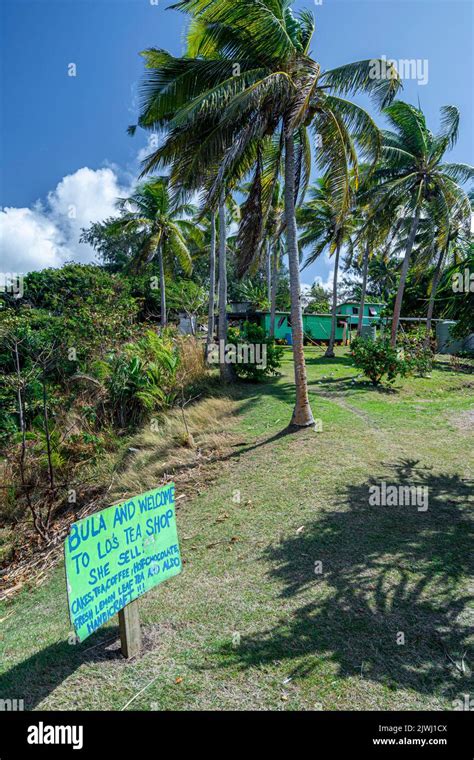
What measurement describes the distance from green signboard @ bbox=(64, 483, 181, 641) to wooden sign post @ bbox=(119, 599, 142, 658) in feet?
0.42

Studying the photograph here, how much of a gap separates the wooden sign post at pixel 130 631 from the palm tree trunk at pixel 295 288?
6104mm

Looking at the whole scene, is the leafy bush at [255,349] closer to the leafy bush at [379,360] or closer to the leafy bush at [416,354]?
the leafy bush at [379,360]

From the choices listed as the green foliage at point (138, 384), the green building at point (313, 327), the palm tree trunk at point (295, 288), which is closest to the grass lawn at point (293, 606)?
the palm tree trunk at point (295, 288)

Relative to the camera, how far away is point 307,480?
6.56 meters

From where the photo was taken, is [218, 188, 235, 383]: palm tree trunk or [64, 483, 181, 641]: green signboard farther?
[218, 188, 235, 383]: palm tree trunk

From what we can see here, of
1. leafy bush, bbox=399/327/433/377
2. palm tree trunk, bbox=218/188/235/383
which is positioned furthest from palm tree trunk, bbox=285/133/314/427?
leafy bush, bbox=399/327/433/377

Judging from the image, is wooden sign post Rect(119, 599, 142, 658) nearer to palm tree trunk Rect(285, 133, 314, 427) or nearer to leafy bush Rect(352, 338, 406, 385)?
palm tree trunk Rect(285, 133, 314, 427)

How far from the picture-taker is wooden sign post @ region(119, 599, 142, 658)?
10.4ft

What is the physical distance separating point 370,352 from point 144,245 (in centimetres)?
1520

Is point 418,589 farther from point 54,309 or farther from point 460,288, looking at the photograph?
point 54,309

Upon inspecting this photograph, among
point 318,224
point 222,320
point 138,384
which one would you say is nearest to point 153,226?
point 318,224

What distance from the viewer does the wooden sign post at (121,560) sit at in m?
2.84

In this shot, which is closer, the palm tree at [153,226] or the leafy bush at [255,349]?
the leafy bush at [255,349]
